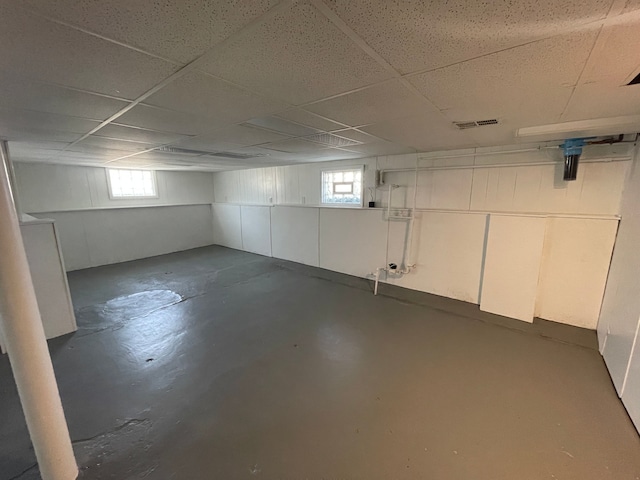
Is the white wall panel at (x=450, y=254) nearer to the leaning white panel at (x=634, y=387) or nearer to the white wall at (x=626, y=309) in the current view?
the white wall at (x=626, y=309)

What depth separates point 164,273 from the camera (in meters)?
5.09

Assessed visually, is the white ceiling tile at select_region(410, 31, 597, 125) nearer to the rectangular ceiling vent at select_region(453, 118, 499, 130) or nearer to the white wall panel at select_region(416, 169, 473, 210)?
the rectangular ceiling vent at select_region(453, 118, 499, 130)

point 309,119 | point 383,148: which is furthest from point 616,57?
point 383,148

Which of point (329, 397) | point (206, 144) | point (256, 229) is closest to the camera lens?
point (329, 397)

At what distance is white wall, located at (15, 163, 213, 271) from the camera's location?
16.1ft

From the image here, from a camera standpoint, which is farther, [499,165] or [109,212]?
[109,212]

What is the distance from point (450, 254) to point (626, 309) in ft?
5.85

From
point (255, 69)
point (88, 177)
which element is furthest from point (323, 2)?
point (88, 177)

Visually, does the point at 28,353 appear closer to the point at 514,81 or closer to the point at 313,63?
the point at 313,63

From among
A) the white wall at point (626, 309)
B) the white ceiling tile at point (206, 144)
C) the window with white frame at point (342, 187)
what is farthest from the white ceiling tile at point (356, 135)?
the white wall at point (626, 309)

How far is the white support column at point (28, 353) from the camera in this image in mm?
1146

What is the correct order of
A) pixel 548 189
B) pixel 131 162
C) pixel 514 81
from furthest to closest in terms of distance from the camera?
1. pixel 131 162
2. pixel 548 189
3. pixel 514 81

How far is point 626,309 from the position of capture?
6.77 feet

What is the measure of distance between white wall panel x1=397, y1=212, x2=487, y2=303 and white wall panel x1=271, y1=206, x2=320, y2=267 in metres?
2.08
